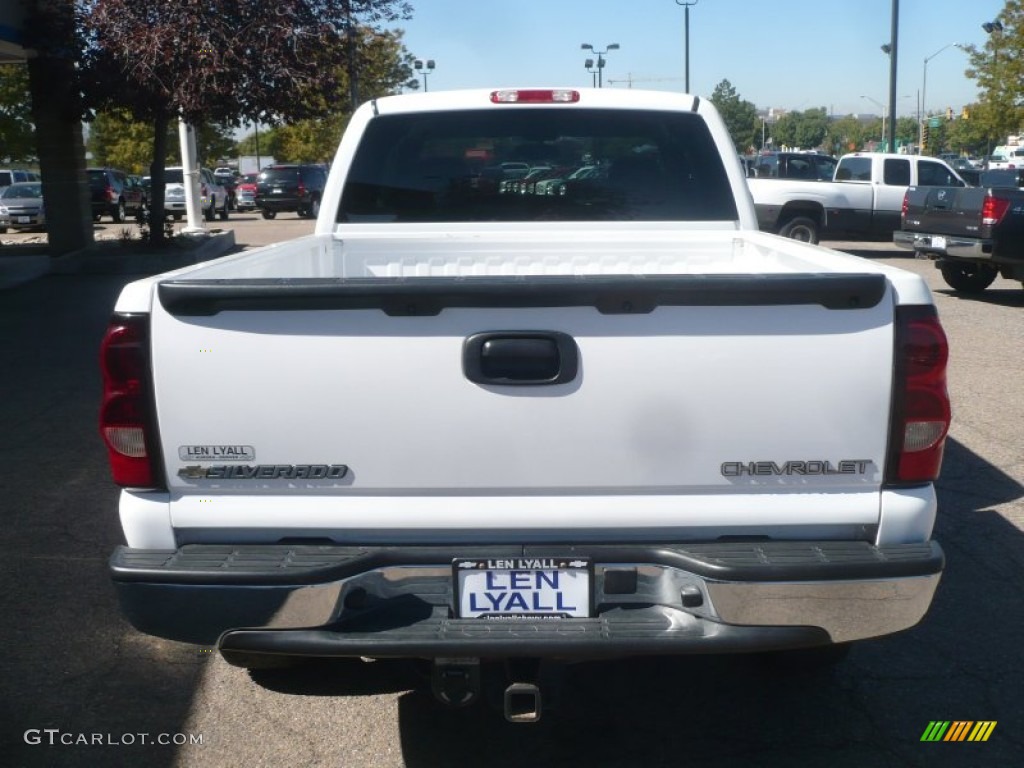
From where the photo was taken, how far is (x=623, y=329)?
2949 millimetres

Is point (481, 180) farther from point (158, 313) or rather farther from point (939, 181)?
point (939, 181)

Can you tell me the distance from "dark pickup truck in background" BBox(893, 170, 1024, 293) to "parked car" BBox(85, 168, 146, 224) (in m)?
23.3

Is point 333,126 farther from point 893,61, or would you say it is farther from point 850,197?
point 850,197

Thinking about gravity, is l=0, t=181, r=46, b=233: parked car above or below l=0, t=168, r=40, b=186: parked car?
below

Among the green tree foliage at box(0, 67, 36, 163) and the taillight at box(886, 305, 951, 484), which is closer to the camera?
the taillight at box(886, 305, 951, 484)

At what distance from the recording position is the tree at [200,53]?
16.3m

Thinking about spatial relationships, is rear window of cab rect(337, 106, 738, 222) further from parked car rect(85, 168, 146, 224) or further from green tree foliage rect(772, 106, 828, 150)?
green tree foliage rect(772, 106, 828, 150)

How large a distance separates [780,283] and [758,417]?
0.35 meters

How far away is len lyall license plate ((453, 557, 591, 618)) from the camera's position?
9.72 ft

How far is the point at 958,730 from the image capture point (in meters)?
3.78

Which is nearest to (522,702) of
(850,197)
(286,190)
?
(850,197)

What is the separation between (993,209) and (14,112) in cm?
3794

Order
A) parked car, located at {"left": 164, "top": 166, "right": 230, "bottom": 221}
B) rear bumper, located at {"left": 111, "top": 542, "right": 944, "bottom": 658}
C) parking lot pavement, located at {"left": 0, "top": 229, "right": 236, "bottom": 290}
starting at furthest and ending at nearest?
parked car, located at {"left": 164, "top": 166, "right": 230, "bottom": 221} < parking lot pavement, located at {"left": 0, "top": 229, "right": 236, "bottom": 290} < rear bumper, located at {"left": 111, "top": 542, "right": 944, "bottom": 658}

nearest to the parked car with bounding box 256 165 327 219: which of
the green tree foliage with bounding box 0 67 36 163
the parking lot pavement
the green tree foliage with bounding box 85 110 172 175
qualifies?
the green tree foliage with bounding box 0 67 36 163
